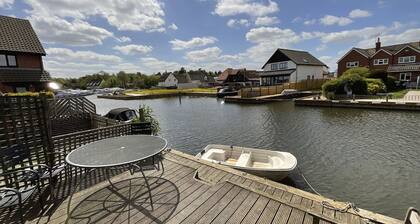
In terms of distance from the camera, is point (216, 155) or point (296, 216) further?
point (216, 155)

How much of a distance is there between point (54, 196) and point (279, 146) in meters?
9.04

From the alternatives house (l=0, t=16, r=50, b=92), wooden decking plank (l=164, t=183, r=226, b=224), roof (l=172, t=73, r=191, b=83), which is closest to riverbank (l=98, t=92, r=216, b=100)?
house (l=0, t=16, r=50, b=92)

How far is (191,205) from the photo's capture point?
336 centimetres

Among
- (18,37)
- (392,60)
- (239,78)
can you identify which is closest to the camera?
(18,37)

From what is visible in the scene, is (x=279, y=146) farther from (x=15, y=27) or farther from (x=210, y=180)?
(x=15, y=27)

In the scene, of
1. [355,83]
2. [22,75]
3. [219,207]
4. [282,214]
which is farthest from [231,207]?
[355,83]

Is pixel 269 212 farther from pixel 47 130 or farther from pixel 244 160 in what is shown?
pixel 47 130

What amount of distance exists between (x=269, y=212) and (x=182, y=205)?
135 centimetres

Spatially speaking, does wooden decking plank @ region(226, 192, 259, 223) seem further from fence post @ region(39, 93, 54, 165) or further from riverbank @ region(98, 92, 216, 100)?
riverbank @ region(98, 92, 216, 100)

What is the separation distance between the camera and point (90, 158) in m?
3.57

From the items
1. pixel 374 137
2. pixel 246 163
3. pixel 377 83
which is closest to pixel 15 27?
pixel 246 163

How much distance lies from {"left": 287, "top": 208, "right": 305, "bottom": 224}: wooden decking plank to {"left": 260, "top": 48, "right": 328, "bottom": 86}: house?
1513 inches

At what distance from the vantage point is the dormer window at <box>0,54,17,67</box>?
630 inches

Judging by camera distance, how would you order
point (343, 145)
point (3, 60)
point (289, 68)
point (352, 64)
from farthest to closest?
point (289, 68), point (352, 64), point (3, 60), point (343, 145)
